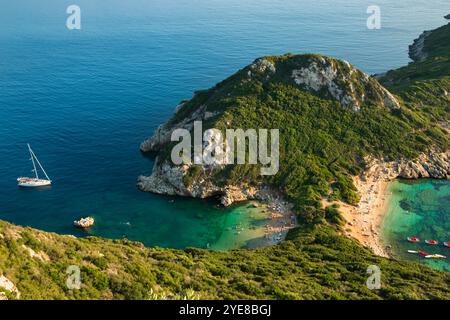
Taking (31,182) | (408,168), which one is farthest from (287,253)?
(31,182)

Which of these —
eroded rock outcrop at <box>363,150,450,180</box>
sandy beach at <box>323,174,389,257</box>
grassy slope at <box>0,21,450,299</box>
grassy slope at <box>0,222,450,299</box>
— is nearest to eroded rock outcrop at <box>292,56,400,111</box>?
grassy slope at <box>0,21,450,299</box>

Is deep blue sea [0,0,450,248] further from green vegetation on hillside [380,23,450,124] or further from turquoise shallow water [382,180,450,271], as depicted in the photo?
turquoise shallow water [382,180,450,271]

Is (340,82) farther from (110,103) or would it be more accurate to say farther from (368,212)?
(110,103)

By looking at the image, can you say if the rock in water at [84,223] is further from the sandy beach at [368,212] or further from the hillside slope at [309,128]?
the sandy beach at [368,212]

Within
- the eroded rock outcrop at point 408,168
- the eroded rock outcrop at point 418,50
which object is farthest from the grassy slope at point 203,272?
the eroded rock outcrop at point 418,50

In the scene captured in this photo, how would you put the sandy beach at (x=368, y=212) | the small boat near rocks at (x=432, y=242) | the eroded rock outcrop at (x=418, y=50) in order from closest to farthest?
1. the small boat near rocks at (x=432, y=242)
2. the sandy beach at (x=368, y=212)
3. the eroded rock outcrop at (x=418, y=50)
